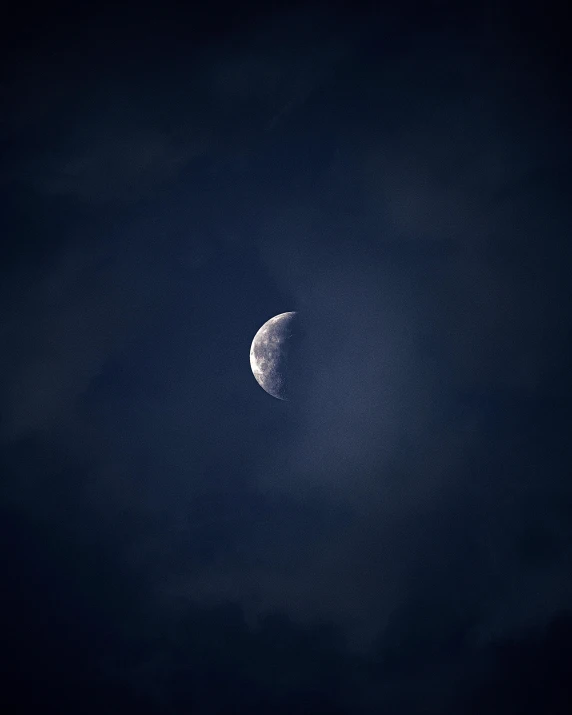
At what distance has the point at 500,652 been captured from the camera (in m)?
Result: 50.8

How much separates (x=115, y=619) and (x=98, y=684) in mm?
8853

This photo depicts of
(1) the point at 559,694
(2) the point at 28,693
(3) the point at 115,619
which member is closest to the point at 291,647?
(3) the point at 115,619

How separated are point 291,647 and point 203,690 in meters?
10.4

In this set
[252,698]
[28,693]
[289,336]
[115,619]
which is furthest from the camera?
[252,698]

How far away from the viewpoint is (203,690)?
5072cm

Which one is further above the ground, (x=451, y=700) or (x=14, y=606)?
(x=14, y=606)

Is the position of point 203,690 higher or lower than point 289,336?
lower

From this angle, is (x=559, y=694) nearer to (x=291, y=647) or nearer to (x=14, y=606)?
(x=291, y=647)

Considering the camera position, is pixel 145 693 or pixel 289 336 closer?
pixel 289 336

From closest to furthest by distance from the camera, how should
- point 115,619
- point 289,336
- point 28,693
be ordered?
1. point 289,336
2. point 115,619
3. point 28,693

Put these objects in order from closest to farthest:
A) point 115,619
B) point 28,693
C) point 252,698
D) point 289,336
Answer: point 289,336 < point 115,619 < point 28,693 < point 252,698

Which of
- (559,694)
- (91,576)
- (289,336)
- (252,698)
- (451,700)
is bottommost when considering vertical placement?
(559,694)

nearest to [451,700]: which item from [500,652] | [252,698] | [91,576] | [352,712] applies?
[500,652]

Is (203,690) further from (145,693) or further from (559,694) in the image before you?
(559,694)
